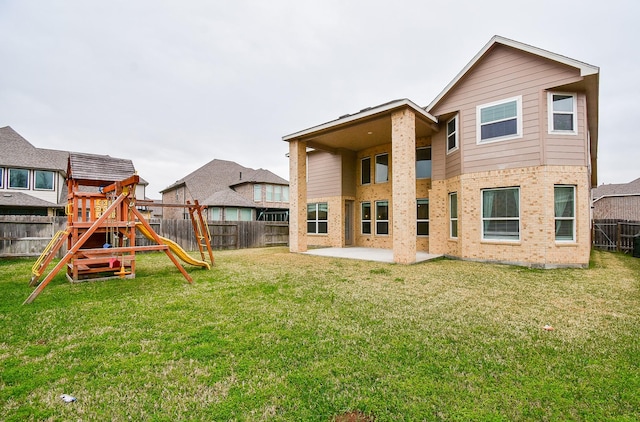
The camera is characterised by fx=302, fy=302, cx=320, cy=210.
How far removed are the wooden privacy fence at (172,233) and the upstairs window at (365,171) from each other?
6.09m

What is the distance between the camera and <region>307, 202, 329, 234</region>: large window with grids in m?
17.4

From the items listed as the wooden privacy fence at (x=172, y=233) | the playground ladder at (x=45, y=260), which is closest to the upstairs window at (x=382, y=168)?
the wooden privacy fence at (x=172, y=233)

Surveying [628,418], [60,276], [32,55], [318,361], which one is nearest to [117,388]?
[318,361]

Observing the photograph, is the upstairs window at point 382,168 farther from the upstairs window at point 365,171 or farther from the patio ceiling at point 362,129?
the patio ceiling at point 362,129

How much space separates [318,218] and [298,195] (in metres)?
4.13

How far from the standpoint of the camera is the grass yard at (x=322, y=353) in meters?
2.52

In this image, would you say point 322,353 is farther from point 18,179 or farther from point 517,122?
point 18,179

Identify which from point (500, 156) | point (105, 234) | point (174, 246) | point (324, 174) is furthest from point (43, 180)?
point (500, 156)

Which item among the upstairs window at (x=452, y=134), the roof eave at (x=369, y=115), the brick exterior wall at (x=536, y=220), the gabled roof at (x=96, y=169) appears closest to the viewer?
the gabled roof at (x=96, y=169)

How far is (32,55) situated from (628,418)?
2026 cm

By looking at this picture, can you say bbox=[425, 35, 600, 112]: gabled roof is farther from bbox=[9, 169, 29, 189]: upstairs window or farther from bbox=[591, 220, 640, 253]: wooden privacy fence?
bbox=[9, 169, 29, 189]: upstairs window

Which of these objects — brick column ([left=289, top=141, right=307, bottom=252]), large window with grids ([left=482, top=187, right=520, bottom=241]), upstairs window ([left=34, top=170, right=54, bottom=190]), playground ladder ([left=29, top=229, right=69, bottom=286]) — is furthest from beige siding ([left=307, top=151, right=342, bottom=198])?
upstairs window ([left=34, top=170, right=54, bottom=190])

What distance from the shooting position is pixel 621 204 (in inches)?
1201

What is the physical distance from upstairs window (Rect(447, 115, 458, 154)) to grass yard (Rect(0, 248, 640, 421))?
6.70m
